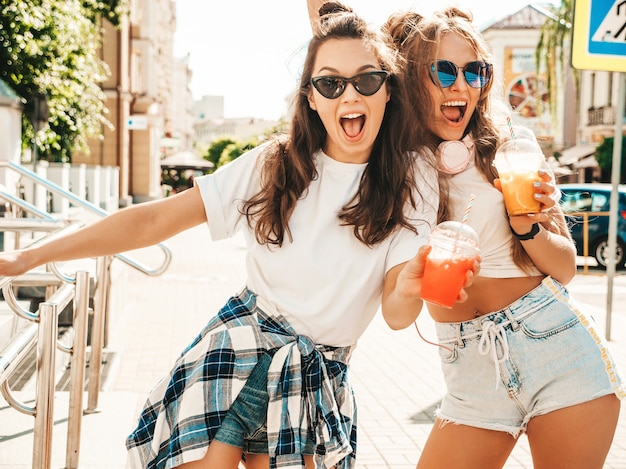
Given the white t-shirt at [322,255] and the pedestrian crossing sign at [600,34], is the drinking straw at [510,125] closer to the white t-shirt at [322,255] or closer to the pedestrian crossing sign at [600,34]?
the white t-shirt at [322,255]

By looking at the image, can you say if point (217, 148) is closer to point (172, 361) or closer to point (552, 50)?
point (552, 50)

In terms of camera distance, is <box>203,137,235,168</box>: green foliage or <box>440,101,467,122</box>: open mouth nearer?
<box>440,101,467,122</box>: open mouth

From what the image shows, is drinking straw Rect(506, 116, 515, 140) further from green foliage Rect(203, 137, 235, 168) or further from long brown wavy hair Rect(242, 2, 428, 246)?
green foliage Rect(203, 137, 235, 168)

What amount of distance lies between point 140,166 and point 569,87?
91.1 feet

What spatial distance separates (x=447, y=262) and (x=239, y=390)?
61 cm

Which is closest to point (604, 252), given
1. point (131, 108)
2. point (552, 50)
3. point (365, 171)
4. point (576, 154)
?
point (365, 171)

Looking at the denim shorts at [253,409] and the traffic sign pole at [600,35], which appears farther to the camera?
the traffic sign pole at [600,35]

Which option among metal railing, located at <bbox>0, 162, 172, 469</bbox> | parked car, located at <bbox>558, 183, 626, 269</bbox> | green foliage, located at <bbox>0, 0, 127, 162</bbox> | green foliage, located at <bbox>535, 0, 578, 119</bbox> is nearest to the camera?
metal railing, located at <bbox>0, 162, 172, 469</bbox>

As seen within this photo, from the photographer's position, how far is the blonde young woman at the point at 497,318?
2.32 metres

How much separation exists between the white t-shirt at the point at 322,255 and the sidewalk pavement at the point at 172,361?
2087 mm

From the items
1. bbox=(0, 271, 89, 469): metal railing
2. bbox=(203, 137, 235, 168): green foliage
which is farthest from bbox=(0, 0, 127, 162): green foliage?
bbox=(203, 137, 235, 168): green foliage

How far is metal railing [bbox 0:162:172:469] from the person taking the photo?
112 inches

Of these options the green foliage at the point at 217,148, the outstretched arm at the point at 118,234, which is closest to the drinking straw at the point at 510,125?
the outstretched arm at the point at 118,234

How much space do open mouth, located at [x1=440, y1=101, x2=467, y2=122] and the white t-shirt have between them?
34 cm
